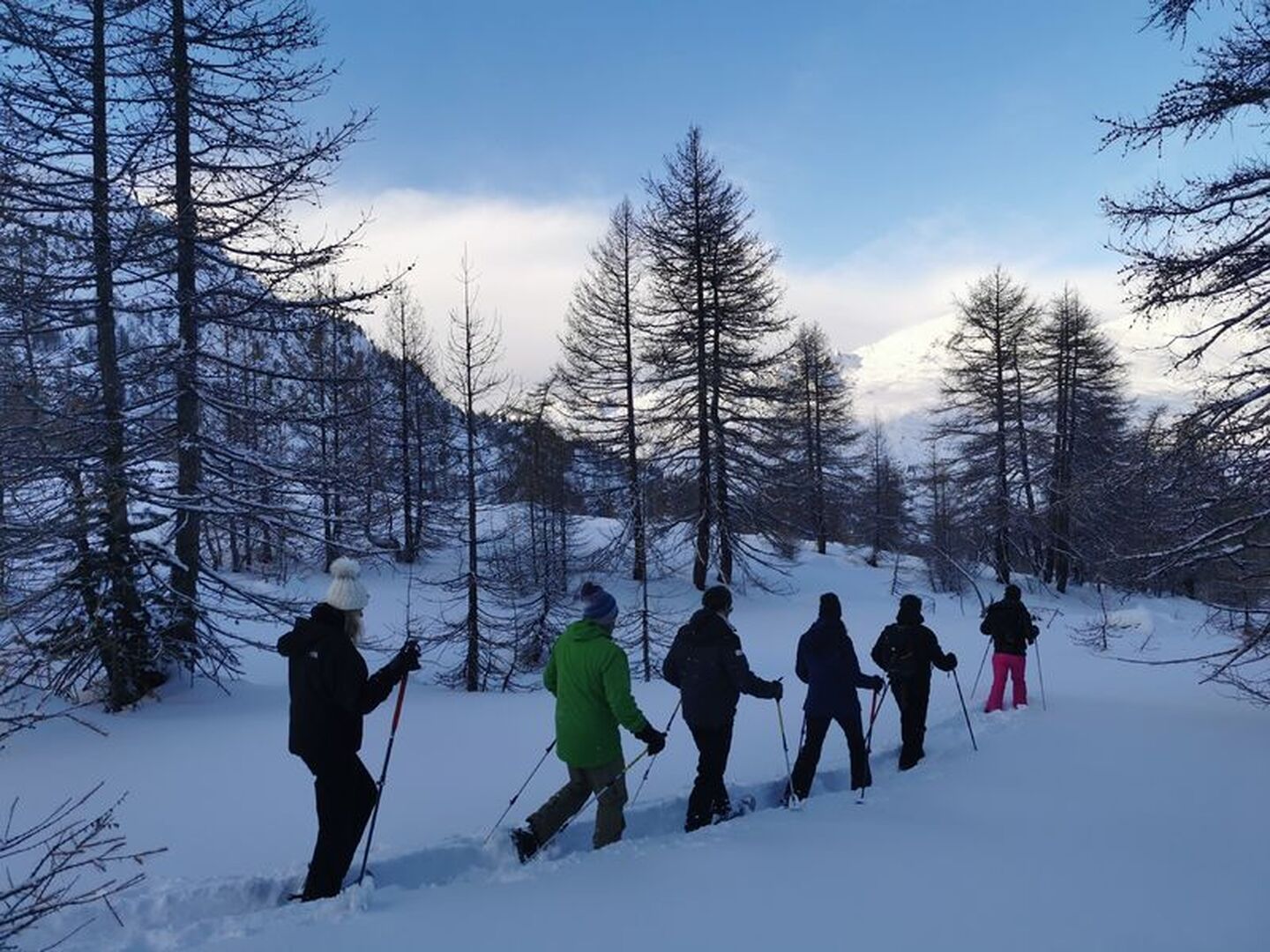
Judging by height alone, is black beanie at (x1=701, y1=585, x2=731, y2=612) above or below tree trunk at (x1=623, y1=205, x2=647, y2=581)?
below

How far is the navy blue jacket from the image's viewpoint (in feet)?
23.6

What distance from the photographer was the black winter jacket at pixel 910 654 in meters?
8.15

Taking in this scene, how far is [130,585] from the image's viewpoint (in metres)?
9.55

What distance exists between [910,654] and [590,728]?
4152 millimetres

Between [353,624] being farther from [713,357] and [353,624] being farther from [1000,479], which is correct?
[1000,479]

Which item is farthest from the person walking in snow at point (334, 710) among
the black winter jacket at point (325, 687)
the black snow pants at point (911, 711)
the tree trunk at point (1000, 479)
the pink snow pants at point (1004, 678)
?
the tree trunk at point (1000, 479)

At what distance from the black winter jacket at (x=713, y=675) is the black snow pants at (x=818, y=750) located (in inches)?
45.1

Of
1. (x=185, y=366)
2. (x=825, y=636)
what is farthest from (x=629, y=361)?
(x=825, y=636)

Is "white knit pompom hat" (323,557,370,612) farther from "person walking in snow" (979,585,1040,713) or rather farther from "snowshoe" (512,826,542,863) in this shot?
"person walking in snow" (979,585,1040,713)

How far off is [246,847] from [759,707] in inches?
280

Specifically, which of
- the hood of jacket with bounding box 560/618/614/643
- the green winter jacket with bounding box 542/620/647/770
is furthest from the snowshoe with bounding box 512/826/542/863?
the hood of jacket with bounding box 560/618/614/643

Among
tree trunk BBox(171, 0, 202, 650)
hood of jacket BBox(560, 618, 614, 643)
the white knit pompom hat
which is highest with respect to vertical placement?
tree trunk BBox(171, 0, 202, 650)

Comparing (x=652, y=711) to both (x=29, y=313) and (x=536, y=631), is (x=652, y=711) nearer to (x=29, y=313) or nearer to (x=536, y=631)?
(x=536, y=631)

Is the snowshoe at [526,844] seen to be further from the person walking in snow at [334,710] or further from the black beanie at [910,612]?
the black beanie at [910,612]
